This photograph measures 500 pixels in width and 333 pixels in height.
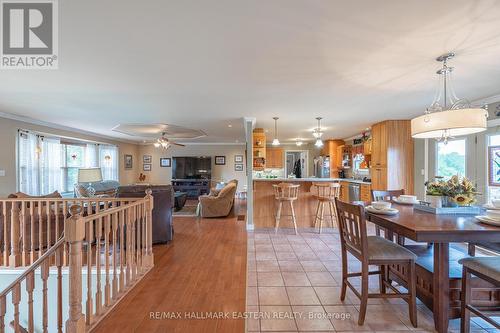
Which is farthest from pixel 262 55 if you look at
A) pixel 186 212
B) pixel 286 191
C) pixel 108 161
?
pixel 108 161

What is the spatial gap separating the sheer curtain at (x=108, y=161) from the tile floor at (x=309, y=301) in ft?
22.1

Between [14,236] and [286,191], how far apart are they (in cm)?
422

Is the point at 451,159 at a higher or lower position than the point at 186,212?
higher

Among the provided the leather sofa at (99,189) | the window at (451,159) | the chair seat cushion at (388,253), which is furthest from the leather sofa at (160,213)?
the window at (451,159)

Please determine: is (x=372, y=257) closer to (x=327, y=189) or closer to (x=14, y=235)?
(x=327, y=189)

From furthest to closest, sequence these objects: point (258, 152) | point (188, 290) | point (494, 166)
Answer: point (258, 152) → point (494, 166) → point (188, 290)

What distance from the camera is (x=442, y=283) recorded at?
1.78 meters

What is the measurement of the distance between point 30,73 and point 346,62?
355cm

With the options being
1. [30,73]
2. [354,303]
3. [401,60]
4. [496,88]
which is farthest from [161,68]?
[496,88]

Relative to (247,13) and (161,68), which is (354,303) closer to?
(247,13)

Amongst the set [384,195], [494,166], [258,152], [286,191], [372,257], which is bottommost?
[372,257]

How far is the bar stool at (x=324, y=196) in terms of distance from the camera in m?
4.50

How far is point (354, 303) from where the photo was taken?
221 centimetres

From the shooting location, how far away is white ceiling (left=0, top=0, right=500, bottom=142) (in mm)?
1615
